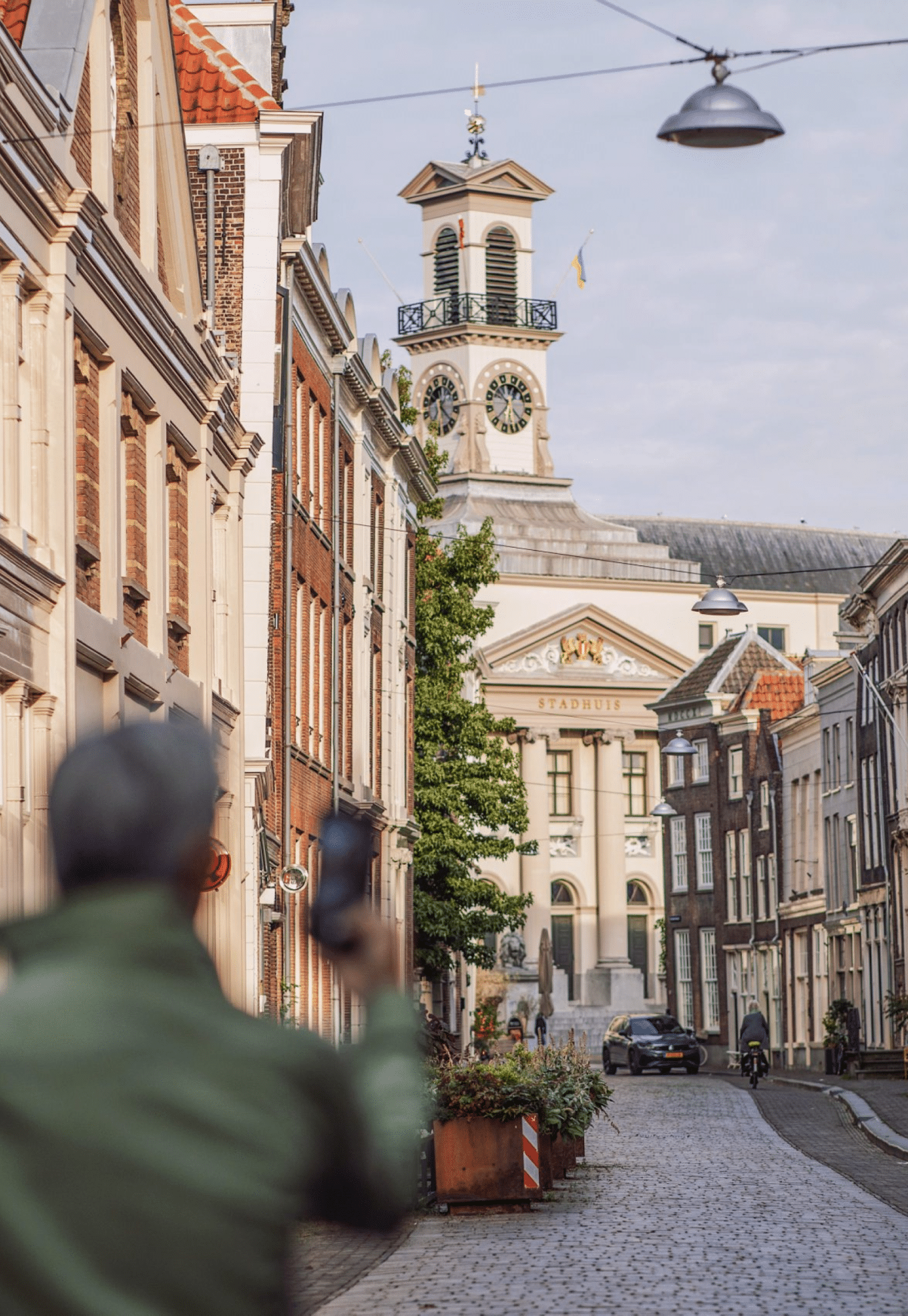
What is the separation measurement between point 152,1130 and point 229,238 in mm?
26060

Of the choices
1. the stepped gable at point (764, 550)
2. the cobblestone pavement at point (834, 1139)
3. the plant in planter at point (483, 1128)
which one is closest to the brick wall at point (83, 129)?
the plant in planter at point (483, 1128)

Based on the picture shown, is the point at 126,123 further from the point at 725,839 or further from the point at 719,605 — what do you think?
the point at 725,839

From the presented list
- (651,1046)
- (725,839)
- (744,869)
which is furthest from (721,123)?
(725,839)

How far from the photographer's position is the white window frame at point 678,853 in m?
70.6

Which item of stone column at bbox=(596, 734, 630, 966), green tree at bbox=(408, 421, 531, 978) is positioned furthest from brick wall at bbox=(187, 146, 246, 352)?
stone column at bbox=(596, 734, 630, 966)

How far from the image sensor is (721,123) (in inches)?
597

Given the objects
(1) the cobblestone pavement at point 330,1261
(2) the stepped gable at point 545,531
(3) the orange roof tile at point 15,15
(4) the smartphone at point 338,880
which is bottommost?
(1) the cobblestone pavement at point 330,1261

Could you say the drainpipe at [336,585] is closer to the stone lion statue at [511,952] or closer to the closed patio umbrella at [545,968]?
the closed patio umbrella at [545,968]

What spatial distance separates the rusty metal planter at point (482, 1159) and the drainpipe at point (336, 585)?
16095 mm

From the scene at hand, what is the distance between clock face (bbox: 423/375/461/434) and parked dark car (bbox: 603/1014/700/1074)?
44767 millimetres

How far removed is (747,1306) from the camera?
1252 cm

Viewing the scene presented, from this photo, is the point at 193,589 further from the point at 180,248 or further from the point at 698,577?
the point at 698,577

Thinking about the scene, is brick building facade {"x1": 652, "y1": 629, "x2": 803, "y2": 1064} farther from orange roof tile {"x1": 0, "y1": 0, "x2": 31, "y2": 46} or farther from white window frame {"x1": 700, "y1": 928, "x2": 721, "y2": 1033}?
orange roof tile {"x1": 0, "y1": 0, "x2": 31, "y2": 46}

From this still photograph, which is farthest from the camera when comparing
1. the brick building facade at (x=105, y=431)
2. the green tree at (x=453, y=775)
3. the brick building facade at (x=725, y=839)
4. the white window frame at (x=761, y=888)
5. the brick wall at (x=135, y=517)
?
the white window frame at (x=761, y=888)
